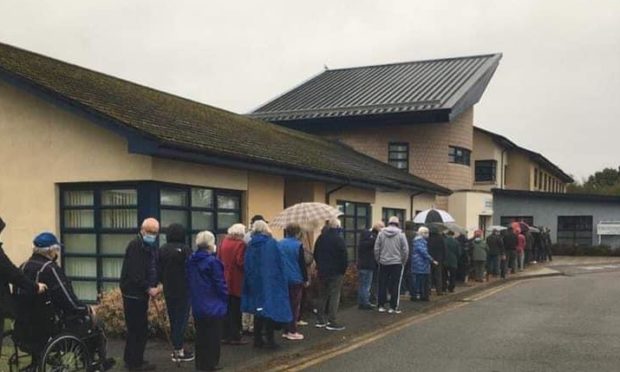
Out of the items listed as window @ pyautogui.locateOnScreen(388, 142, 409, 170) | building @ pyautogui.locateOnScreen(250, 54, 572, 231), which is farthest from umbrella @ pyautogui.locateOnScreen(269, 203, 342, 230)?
window @ pyautogui.locateOnScreen(388, 142, 409, 170)

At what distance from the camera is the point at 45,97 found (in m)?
11.6

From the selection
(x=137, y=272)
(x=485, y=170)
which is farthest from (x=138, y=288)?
(x=485, y=170)

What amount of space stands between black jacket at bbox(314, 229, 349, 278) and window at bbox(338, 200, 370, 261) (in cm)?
812

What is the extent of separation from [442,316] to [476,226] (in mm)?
20161

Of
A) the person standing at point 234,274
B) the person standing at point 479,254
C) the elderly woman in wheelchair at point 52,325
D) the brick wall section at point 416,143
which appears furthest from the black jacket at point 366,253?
the brick wall section at point 416,143

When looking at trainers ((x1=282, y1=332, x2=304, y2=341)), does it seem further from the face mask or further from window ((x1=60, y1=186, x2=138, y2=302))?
window ((x1=60, y1=186, x2=138, y2=302))

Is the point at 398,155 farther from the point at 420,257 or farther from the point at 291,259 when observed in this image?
the point at 291,259

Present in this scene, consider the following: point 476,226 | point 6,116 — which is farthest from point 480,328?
point 476,226

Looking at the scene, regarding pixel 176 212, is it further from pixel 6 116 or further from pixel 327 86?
pixel 327 86

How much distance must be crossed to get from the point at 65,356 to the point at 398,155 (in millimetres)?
24761

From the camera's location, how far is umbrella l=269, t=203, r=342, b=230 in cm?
1186

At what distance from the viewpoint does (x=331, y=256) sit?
10.9 m

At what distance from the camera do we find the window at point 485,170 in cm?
3962

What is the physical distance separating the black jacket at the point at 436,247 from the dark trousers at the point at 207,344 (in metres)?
8.64
